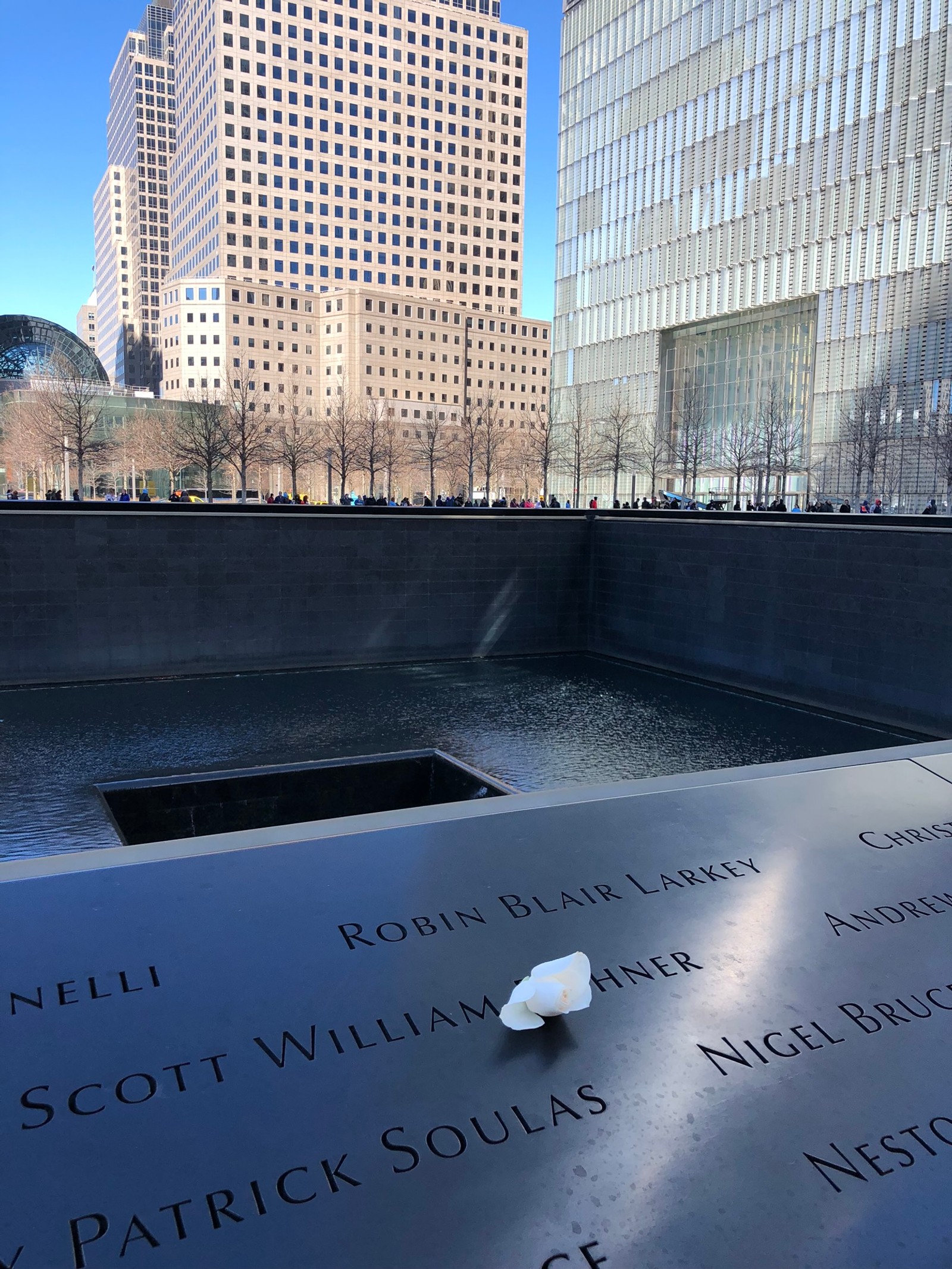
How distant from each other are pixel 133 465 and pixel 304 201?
73058 millimetres

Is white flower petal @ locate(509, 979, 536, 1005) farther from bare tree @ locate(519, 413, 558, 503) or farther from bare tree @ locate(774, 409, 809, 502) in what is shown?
bare tree @ locate(519, 413, 558, 503)

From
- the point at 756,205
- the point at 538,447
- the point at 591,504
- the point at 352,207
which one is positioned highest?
the point at 352,207

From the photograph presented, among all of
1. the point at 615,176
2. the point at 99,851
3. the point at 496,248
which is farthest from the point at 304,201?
the point at 99,851

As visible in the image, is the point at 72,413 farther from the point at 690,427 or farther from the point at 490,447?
the point at 690,427

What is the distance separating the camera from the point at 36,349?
8650 cm

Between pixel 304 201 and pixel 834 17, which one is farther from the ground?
A: pixel 304 201

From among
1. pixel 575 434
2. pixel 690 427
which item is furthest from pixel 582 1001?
pixel 575 434

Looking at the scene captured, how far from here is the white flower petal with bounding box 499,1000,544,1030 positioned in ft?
8.30

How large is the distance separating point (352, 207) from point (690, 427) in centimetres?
7937

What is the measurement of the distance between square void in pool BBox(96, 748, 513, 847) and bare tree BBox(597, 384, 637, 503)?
188ft

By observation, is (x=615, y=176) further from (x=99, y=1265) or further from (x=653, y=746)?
(x=99, y=1265)

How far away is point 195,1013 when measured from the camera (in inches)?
101

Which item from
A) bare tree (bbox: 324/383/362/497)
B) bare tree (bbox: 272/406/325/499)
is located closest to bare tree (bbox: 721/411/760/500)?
bare tree (bbox: 324/383/362/497)

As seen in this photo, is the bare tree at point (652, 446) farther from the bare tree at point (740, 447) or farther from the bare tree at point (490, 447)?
the bare tree at point (490, 447)
